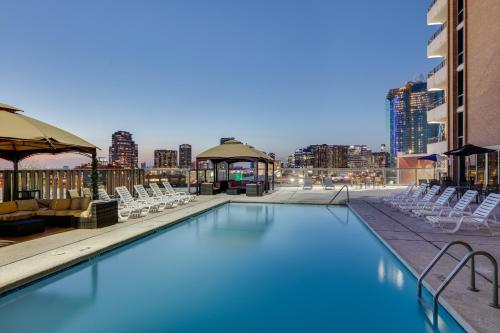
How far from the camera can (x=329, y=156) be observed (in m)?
143

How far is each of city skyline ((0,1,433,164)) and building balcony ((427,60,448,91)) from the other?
5724 mm

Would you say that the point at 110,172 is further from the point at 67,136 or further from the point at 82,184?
the point at 67,136

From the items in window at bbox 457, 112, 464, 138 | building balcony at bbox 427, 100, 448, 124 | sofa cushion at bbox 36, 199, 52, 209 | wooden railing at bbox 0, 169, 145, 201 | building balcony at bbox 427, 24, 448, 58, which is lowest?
sofa cushion at bbox 36, 199, 52, 209

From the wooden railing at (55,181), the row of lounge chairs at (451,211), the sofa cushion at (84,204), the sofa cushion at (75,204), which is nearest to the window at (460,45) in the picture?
the row of lounge chairs at (451,211)

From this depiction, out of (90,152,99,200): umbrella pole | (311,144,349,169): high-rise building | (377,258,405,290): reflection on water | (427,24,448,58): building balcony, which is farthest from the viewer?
(311,144,349,169): high-rise building

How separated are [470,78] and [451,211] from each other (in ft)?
40.9

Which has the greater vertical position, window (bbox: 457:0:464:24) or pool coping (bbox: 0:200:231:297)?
window (bbox: 457:0:464:24)

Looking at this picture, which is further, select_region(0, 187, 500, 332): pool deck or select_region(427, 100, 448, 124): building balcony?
select_region(427, 100, 448, 124): building balcony

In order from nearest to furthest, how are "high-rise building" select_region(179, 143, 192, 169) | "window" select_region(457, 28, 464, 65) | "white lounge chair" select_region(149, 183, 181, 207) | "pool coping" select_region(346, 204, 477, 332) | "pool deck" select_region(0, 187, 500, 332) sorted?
1. "pool coping" select_region(346, 204, 477, 332)
2. "pool deck" select_region(0, 187, 500, 332)
3. "white lounge chair" select_region(149, 183, 181, 207)
4. "window" select_region(457, 28, 464, 65)
5. "high-rise building" select_region(179, 143, 192, 169)

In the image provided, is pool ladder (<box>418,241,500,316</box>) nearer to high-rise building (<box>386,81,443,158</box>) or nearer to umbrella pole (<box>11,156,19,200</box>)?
umbrella pole (<box>11,156,19,200</box>)

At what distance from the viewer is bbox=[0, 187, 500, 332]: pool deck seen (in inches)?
125

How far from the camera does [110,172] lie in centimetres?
1282

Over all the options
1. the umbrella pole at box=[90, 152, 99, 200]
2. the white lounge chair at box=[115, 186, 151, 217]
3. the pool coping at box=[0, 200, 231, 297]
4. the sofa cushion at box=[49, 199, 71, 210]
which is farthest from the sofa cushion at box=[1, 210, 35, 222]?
the white lounge chair at box=[115, 186, 151, 217]

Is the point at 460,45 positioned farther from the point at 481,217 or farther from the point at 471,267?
the point at 471,267
